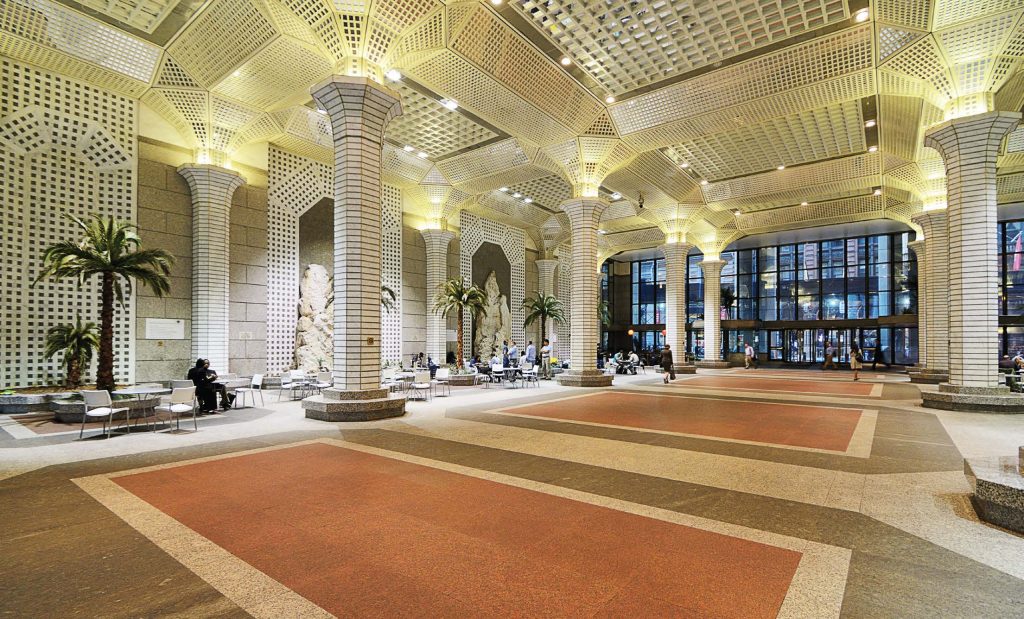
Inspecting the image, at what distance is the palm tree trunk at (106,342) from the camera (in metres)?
8.95

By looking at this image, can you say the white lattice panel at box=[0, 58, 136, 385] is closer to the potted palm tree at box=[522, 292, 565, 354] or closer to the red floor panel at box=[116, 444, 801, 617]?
the red floor panel at box=[116, 444, 801, 617]

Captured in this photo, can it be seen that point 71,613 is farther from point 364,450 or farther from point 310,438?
point 310,438

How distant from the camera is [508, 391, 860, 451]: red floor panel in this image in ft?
25.0

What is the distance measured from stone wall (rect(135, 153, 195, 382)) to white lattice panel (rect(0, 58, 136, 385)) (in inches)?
9.8

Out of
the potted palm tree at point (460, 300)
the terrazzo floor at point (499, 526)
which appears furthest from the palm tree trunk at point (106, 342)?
the potted palm tree at point (460, 300)

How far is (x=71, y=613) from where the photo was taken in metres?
2.67

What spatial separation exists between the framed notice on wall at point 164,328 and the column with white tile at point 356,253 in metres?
6.15

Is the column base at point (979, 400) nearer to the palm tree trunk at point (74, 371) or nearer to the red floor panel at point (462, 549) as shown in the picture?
the red floor panel at point (462, 549)

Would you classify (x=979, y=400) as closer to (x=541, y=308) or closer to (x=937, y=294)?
(x=937, y=294)

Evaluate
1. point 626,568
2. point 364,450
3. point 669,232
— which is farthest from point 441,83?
point 669,232

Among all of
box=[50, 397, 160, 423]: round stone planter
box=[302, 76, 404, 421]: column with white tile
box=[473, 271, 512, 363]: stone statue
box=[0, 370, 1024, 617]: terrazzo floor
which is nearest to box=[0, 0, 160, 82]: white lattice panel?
box=[302, 76, 404, 421]: column with white tile

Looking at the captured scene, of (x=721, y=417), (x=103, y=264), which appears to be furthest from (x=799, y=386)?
(x=103, y=264)

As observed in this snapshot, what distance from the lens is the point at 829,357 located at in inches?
1000

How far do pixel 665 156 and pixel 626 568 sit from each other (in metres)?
16.6
